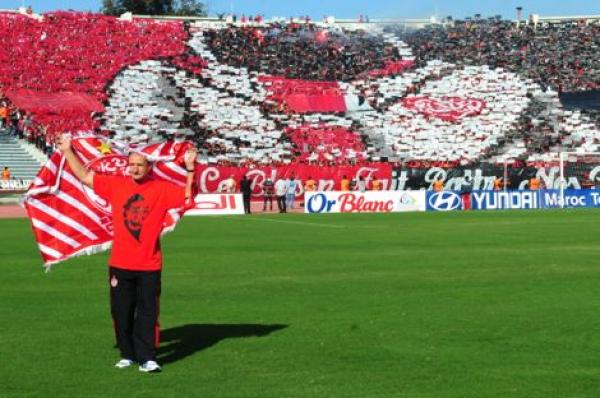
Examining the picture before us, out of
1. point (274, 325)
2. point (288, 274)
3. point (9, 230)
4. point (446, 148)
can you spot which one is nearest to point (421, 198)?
point (446, 148)

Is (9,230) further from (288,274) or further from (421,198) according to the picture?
(421,198)

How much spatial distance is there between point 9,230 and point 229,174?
25.9m

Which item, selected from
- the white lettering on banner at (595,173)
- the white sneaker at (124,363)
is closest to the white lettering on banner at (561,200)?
the white lettering on banner at (595,173)

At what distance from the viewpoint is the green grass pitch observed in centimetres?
999

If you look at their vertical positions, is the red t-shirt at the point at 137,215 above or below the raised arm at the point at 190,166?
below

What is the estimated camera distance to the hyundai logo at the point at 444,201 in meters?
55.4

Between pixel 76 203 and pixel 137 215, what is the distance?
6.69ft

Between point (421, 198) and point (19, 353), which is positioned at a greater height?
point (19, 353)

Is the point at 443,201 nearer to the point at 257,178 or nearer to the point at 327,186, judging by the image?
the point at 327,186

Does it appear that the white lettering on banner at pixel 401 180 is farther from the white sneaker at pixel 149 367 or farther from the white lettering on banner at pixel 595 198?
the white sneaker at pixel 149 367

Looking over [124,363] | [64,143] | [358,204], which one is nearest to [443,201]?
[358,204]

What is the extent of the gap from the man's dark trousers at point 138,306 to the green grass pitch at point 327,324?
0.27 metres

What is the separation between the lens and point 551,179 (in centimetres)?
6397

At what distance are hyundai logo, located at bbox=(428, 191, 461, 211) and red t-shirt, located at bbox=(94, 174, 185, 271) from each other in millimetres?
45256
